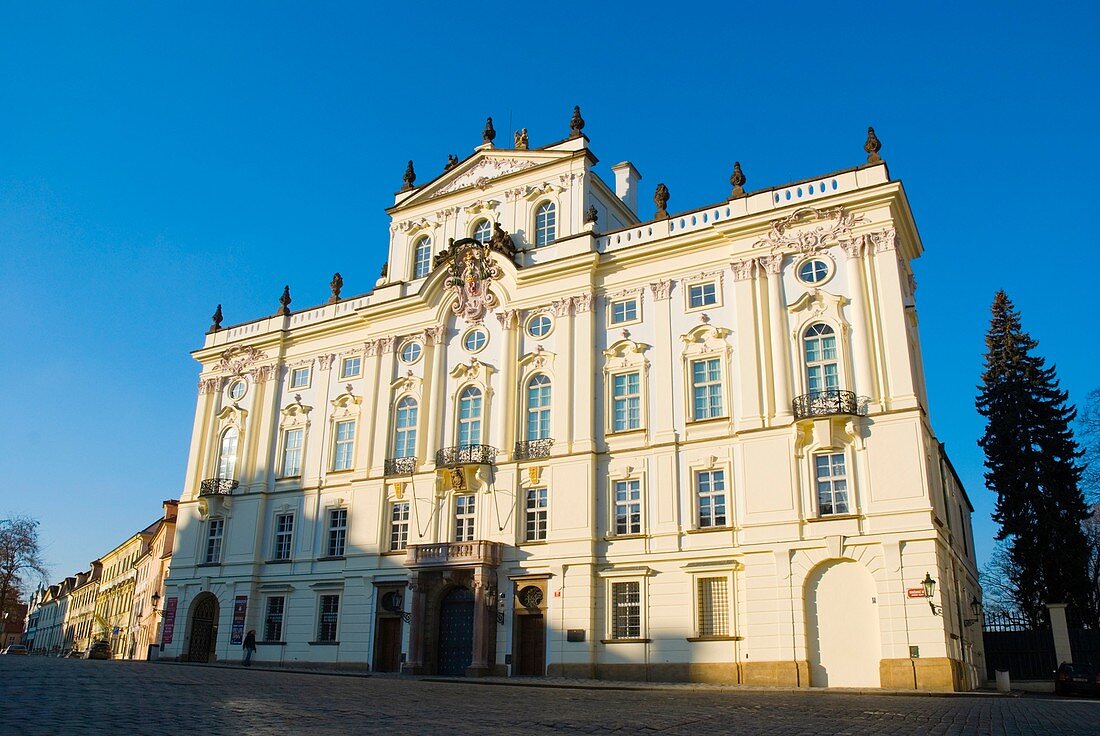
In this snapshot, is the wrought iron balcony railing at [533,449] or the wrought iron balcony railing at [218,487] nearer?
the wrought iron balcony railing at [533,449]

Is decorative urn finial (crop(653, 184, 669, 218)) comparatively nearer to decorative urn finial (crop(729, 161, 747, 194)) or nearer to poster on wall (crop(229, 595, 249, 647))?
decorative urn finial (crop(729, 161, 747, 194))

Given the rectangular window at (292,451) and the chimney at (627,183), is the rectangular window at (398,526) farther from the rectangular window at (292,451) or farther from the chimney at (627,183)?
the chimney at (627,183)

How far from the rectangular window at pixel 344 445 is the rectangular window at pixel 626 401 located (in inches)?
533

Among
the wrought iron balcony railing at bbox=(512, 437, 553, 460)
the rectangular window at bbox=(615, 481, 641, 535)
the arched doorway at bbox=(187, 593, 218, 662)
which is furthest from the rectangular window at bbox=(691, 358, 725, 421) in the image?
the arched doorway at bbox=(187, 593, 218, 662)

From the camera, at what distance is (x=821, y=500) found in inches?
1154

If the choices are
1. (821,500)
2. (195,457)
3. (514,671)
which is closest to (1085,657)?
(821,500)

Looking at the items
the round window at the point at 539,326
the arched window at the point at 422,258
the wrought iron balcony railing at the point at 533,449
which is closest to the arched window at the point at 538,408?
the wrought iron balcony railing at the point at 533,449

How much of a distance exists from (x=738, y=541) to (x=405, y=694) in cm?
1434

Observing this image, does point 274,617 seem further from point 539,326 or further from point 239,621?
point 539,326

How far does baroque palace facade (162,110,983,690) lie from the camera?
94.3ft

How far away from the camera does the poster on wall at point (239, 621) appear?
40438 millimetres

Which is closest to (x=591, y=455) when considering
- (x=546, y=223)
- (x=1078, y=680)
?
(x=546, y=223)

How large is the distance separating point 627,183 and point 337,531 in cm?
2188

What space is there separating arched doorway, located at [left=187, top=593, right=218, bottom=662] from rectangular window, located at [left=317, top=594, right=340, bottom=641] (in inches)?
281
